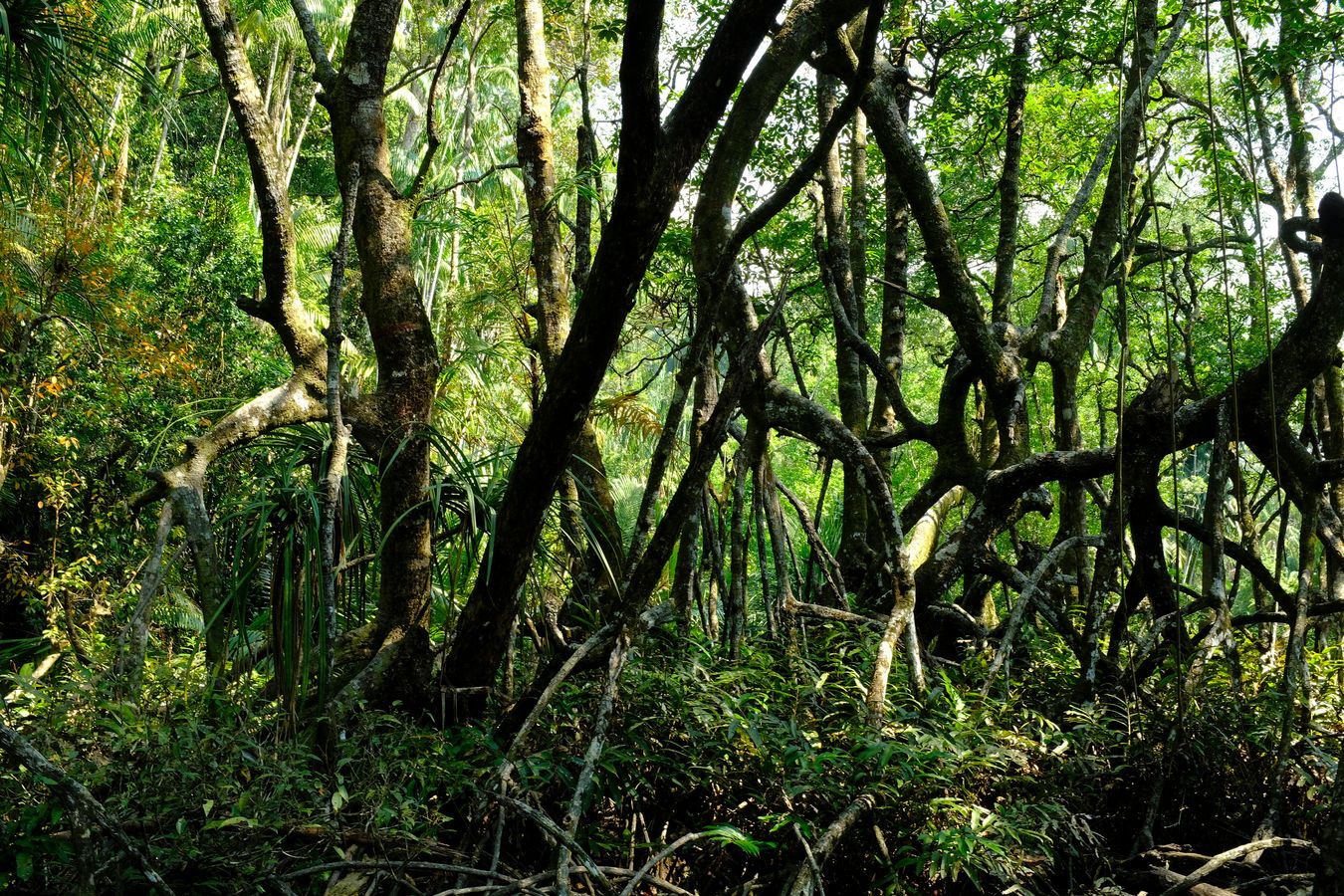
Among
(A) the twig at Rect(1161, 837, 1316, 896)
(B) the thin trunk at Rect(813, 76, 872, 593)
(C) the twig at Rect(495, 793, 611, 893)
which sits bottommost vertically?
(A) the twig at Rect(1161, 837, 1316, 896)

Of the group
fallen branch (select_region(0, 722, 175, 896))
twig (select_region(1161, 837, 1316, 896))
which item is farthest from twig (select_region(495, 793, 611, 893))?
twig (select_region(1161, 837, 1316, 896))

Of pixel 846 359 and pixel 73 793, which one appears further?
pixel 846 359

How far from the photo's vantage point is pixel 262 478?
3.61 metres

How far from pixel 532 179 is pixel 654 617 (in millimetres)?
2491

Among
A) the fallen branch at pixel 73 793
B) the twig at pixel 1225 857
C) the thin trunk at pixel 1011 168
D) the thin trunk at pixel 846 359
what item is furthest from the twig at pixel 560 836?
the thin trunk at pixel 1011 168

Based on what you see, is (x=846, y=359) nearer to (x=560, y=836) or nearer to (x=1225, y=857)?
(x=1225, y=857)

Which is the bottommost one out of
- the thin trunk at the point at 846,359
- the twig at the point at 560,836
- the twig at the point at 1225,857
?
the twig at the point at 1225,857

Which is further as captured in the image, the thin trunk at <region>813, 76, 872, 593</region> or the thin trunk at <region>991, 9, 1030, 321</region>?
the thin trunk at <region>991, 9, 1030, 321</region>

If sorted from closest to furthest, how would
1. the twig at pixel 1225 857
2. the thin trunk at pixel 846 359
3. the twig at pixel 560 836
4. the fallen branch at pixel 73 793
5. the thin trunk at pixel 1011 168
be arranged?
the fallen branch at pixel 73 793, the twig at pixel 560 836, the twig at pixel 1225 857, the thin trunk at pixel 846 359, the thin trunk at pixel 1011 168

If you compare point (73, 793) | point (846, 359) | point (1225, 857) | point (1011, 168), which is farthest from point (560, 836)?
point (1011, 168)

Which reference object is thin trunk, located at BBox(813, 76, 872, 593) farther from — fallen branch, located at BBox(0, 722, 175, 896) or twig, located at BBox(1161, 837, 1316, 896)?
fallen branch, located at BBox(0, 722, 175, 896)

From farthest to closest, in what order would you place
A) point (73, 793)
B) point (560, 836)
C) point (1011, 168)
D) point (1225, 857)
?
point (1011, 168) < point (1225, 857) < point (560, 836) < point (73, 793)

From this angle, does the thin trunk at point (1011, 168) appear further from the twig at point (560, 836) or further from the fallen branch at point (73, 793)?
the fallen branch at point (73, 793)

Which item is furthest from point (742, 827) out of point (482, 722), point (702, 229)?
point (702, 229)
